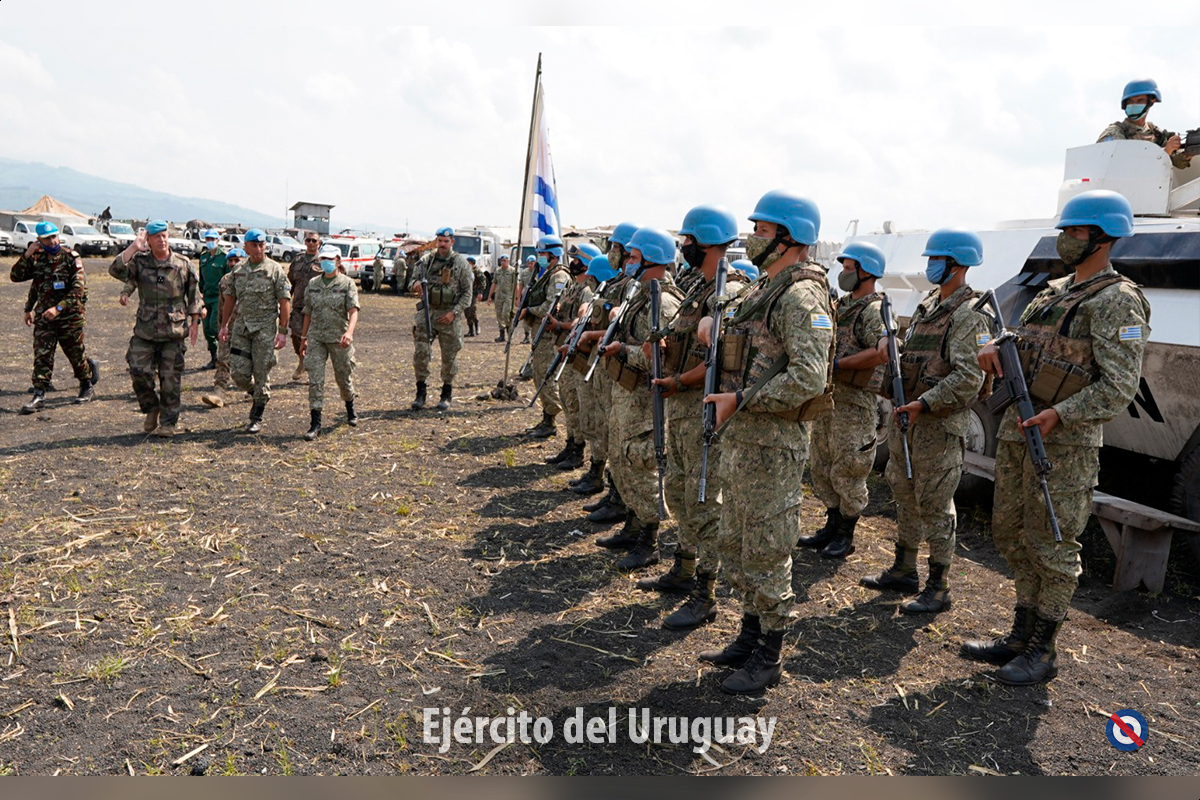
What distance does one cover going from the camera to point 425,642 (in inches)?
174

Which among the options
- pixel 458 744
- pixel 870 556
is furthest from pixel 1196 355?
pixel 458 744

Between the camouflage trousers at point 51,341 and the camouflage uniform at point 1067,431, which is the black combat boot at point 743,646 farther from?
the camouflage trousers at point 51,341

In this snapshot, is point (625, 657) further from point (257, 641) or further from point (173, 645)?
point (173, 645)

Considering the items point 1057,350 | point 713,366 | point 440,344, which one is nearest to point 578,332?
point 713,366

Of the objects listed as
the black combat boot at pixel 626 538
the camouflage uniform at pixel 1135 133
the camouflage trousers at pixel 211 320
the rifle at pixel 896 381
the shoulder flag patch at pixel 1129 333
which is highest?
the camouflage uniform at pixel 1135 133

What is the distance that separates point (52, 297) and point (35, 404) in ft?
4.28

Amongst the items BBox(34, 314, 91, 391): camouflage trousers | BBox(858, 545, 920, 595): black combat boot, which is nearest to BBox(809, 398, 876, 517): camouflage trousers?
BBox(858, 545, 920, 595): black combat boot

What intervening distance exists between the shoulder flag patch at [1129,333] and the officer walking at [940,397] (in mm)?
920

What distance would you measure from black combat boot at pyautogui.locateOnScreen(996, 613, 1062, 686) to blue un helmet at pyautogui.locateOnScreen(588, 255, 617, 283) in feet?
14.6

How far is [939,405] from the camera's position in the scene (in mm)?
4789

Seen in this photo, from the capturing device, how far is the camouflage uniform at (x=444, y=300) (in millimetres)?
10039

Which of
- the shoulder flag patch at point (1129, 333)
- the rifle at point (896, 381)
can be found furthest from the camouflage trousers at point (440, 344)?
the shoulder flag patch at point (1129, 333)

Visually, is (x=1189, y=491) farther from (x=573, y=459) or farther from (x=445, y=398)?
(x=445, y=398)

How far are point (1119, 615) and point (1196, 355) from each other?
5.68ft
